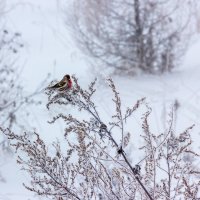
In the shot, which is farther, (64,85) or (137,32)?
(137,32)

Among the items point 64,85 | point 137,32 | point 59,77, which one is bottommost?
point 64,85

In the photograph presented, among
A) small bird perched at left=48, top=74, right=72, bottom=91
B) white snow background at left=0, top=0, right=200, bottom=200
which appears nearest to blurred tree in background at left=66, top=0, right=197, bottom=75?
white snow background at left=0, top=0, right=200, bottom=200

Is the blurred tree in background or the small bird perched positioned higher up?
the blurred tree in background

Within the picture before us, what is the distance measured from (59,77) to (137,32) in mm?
1385

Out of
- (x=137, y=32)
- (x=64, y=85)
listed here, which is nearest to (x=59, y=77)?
(x=137, y=32)

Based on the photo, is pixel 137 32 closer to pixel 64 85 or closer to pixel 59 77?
pixel 59 77

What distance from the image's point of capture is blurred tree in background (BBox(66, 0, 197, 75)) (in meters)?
9.30

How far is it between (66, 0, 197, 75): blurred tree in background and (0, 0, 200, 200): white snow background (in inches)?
10.2

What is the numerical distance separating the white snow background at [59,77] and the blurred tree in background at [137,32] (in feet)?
0.85

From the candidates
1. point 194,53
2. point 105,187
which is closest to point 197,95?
point 194,53

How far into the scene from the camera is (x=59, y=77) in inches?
384

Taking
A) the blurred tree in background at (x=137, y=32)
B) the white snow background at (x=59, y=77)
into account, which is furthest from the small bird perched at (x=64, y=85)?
the blurred tree in background at (x=137, y=32)

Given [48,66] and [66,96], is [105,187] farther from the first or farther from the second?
[48,66]

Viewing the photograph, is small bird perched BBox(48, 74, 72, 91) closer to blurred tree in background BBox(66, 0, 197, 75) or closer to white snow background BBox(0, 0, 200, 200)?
white snow background BBox(0, 0, 200, 200)
